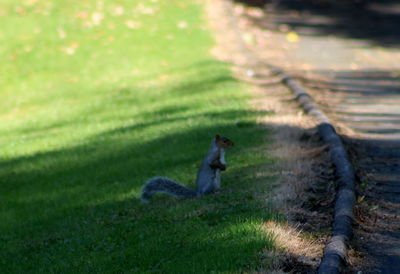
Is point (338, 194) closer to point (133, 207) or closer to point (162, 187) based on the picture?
point (162, 187)

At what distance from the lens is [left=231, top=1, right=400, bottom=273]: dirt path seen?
6.01 m

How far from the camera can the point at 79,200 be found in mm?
7855

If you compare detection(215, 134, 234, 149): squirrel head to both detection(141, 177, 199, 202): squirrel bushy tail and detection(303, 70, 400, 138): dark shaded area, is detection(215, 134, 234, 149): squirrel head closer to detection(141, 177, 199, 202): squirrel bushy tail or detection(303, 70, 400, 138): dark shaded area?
detection(141, 177, 199, 202): squirrel bushy tail

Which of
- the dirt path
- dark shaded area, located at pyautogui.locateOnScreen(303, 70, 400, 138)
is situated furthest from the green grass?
dark shaded area, located at pyautogui.locateOnScreen(303, 70, 400, 138)

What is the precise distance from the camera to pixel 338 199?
→ 244 inches

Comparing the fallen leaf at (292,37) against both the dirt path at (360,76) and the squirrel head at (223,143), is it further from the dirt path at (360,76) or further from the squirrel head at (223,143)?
the squirrel head at (223,143)

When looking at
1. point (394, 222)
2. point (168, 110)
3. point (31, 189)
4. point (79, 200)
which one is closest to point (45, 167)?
point (31, 189)

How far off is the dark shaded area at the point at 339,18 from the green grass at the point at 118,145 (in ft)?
11.3

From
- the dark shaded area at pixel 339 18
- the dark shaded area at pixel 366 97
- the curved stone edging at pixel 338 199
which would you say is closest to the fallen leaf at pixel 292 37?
the dark shaded area at pixel 339 18

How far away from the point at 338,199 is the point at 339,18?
1761 cm

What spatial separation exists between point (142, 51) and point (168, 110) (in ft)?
18.5

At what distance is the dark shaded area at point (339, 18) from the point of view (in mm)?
20000

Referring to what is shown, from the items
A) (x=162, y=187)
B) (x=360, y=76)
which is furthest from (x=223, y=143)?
(x=360, y=76)

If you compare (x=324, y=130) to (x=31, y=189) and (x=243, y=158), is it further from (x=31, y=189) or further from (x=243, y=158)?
(x=31, y=189)
